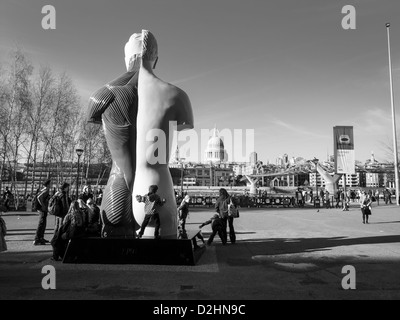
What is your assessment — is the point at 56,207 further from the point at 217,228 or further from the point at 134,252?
the point at 217,228

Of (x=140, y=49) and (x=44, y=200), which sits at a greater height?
(x=140, y=49)

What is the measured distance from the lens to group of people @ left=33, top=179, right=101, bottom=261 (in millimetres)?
8188

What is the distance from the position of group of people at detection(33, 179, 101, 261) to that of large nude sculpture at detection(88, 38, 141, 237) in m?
0.60

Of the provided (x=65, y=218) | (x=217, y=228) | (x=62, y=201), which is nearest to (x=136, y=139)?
(x=65, y=218)

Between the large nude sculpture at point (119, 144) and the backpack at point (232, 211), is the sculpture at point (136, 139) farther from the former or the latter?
the backpack at point (232, 211)

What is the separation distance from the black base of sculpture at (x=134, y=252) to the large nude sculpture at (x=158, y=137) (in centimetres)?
110

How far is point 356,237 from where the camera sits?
499 inches

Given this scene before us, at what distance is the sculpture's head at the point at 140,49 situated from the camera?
10.3m

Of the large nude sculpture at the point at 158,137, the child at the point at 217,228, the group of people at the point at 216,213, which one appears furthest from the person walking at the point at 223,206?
the large nude sculpture at the point at 158,137

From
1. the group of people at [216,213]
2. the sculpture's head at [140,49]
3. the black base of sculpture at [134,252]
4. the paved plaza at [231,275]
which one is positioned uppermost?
the sculpture's head at [140,49]

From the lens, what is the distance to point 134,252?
25.5 feet

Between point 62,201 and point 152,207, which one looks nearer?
point 152,207

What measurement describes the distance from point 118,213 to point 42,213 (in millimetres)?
3321
